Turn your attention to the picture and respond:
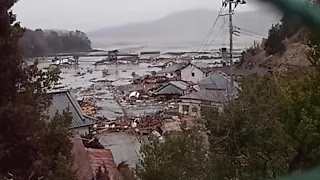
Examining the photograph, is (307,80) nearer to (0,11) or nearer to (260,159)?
(260,159)

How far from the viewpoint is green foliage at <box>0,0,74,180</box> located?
3107 mm

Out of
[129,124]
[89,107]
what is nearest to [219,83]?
[129,124]

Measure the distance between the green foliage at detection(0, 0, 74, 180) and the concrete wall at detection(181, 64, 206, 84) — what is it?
11403 mm

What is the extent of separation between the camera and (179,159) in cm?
327

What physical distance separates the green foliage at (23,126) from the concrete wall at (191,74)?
11.4m

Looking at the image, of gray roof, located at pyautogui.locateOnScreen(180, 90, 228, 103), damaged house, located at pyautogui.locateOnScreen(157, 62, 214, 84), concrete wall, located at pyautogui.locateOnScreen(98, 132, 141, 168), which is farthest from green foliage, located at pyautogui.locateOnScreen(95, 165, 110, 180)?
damaged house, located at pyautogui.locateOnScreen(157, 62, 214, 84)

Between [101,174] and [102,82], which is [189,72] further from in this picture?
[101,174]

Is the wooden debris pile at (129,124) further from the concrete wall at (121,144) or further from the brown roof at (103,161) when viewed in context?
the brown roof at (103,161)

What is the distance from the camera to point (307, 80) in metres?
2.96

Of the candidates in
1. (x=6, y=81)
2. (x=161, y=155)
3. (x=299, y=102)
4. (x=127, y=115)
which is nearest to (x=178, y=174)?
(x=161, y=155)

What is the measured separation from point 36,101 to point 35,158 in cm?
40

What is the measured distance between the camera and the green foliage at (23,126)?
10.2ft

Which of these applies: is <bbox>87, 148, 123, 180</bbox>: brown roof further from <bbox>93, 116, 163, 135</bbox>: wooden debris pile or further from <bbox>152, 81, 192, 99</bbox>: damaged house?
<bbox>152, 81, 192, 99</bbox>: damaged house

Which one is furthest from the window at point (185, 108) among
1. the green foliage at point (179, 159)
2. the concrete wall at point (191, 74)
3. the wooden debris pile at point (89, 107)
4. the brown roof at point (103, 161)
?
the concrete wall at point (191, 74)
